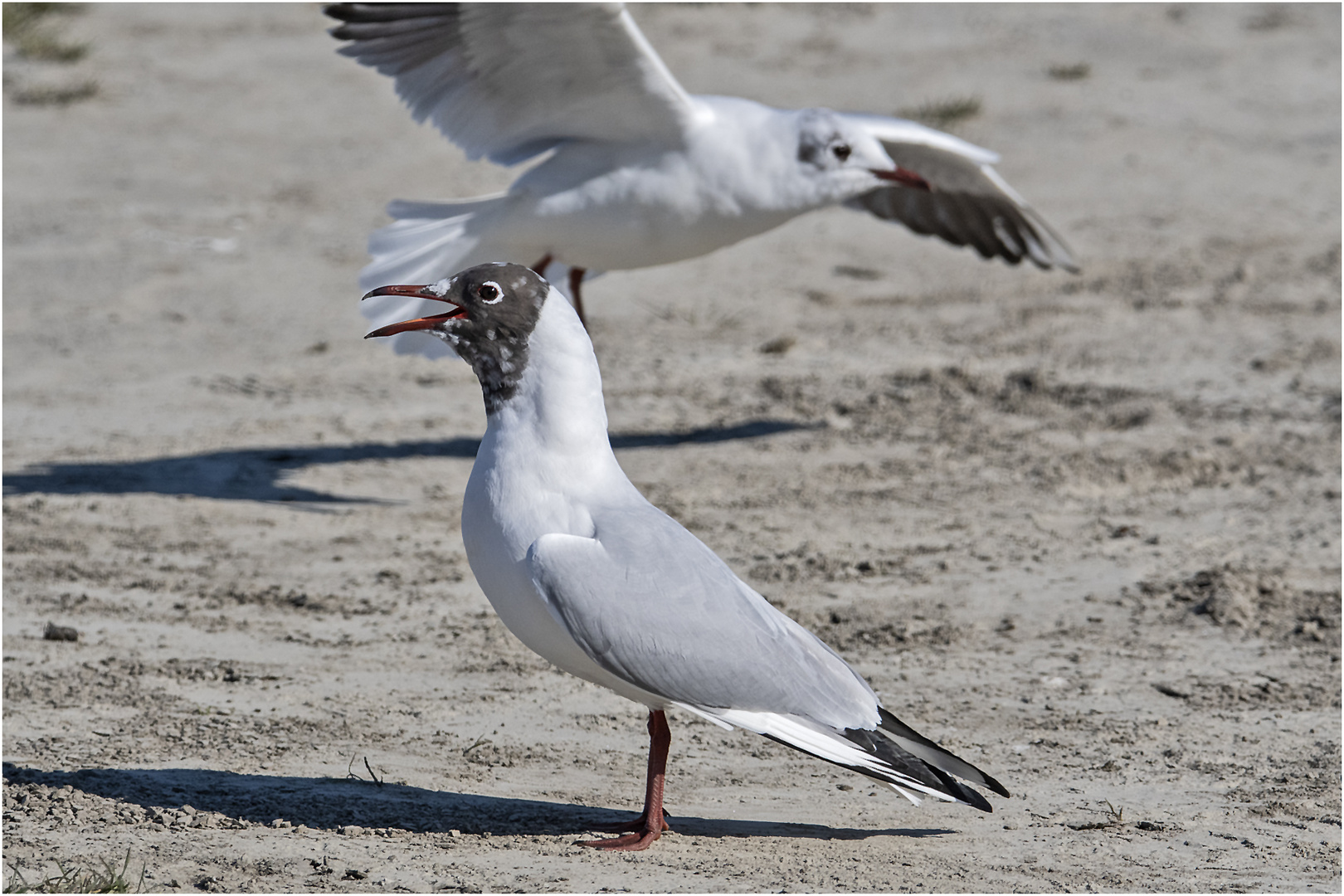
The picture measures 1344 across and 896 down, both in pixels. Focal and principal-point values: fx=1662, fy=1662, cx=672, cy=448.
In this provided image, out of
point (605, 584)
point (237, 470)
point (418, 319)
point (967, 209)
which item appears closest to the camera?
point (605, 584)

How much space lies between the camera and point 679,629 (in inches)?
131

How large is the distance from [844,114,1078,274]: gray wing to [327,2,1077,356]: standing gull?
108cm

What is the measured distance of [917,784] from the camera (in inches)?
129

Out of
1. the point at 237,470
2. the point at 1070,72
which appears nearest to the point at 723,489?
the point at 237,470

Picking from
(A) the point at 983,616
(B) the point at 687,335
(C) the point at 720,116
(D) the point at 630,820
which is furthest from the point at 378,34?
(D) the point at 630,820

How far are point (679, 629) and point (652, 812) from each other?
395 mm

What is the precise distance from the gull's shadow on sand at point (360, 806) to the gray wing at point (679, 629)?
370 mm

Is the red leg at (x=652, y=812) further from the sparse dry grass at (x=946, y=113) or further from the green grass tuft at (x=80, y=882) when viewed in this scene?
the sparse dry grass at (x=946, y=113)

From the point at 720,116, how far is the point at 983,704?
3.00m

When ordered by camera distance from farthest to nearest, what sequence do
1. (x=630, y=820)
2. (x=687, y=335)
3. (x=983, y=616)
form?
(x=687, y=335)
(x=983, y=616)
(x=630, y=820)

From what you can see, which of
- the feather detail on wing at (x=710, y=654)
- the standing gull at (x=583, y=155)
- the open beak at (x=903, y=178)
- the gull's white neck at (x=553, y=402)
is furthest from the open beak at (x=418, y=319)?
the open beak at (x=903, y=178)

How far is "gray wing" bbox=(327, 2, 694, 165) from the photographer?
6047 mm

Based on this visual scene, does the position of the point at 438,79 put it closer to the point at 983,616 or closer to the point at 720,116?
the point at 720,116

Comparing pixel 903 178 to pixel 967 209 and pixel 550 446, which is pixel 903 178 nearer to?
pixel 967 209
